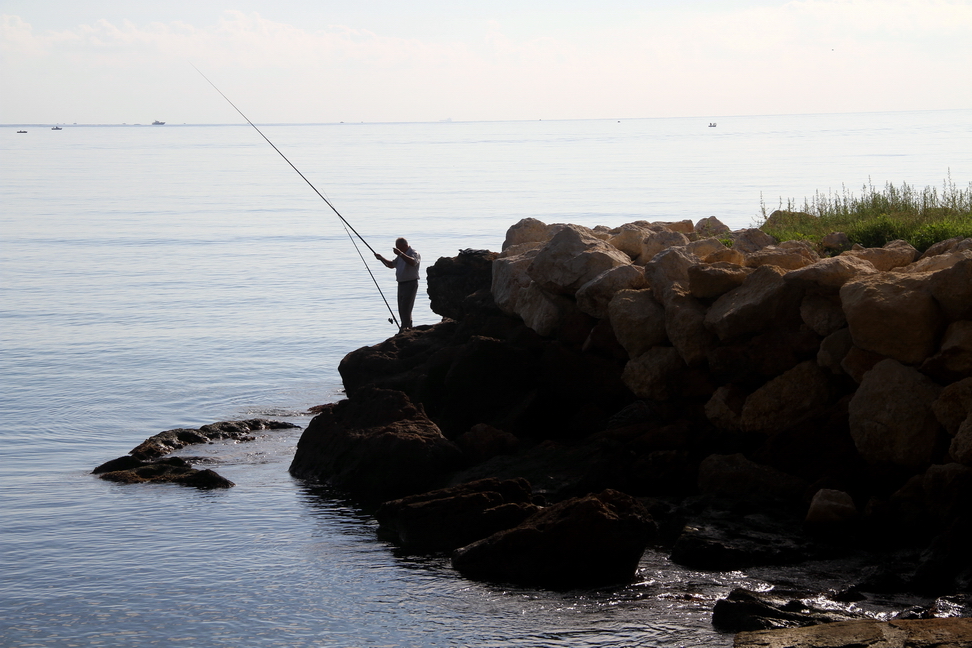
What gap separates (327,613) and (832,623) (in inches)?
151

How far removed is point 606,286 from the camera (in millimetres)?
11742

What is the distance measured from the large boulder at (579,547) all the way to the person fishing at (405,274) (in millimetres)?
9333

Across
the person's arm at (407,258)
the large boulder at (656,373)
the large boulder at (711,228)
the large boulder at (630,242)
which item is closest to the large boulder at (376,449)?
the large boulder at (656,373)

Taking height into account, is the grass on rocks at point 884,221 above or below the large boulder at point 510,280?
above

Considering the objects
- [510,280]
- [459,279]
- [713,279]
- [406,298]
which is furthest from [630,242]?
[406,298]

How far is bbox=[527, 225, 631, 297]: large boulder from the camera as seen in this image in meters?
12.4

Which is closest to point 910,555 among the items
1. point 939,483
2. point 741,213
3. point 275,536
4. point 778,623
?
point 939,483

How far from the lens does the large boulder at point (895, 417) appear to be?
8453 mm

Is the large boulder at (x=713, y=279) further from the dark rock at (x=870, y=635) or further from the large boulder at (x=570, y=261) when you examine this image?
the dark rock at (x=870, y=635)

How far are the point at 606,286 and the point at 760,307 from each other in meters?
2.32

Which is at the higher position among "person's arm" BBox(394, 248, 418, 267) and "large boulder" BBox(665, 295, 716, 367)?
"person's arm" BBox(394, 248, 418, 267)

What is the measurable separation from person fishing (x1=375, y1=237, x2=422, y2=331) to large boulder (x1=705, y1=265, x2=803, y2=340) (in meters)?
7.92

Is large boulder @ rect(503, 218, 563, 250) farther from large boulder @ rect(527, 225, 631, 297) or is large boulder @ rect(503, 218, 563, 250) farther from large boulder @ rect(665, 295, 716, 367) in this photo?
large boulder @ rect(665, 295, 716, 367)

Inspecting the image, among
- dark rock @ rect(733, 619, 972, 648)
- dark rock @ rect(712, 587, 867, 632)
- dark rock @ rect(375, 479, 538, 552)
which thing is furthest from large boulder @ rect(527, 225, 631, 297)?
dark rock @ rect(733, 619, 972, 648)
